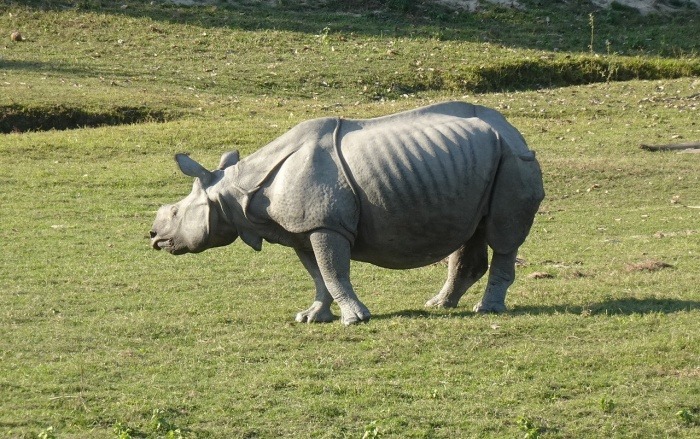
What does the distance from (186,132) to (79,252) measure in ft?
21.3

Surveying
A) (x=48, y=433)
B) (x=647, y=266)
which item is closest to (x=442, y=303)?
(x=647, y=266)

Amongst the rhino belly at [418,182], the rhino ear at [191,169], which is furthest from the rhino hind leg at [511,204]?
the rhino ear at [191,169]

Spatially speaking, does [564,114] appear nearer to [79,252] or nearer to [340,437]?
[79,252]

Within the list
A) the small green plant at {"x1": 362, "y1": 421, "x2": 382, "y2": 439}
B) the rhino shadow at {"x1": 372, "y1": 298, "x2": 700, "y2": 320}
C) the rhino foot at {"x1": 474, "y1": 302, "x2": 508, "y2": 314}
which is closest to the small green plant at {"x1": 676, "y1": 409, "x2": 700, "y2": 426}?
the small green plant at {"x1": 362, "y1": 421, "x2": 382, "y2": 439}

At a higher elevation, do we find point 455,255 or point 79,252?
point 455,255

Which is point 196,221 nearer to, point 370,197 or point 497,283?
point 370,197

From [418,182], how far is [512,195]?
881 millimetres

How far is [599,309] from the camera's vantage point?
1152cm

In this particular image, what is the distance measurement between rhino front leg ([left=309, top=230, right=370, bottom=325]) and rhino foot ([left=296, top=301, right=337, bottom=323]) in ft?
0.87

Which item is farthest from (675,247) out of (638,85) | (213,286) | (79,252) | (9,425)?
(638,85)

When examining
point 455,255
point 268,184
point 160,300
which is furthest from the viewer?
point 160,300

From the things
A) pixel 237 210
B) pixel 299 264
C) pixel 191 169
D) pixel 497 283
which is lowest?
pixel 299 264

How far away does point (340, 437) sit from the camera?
28.1 feet

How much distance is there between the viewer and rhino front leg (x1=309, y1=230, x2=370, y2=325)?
1093 cm
